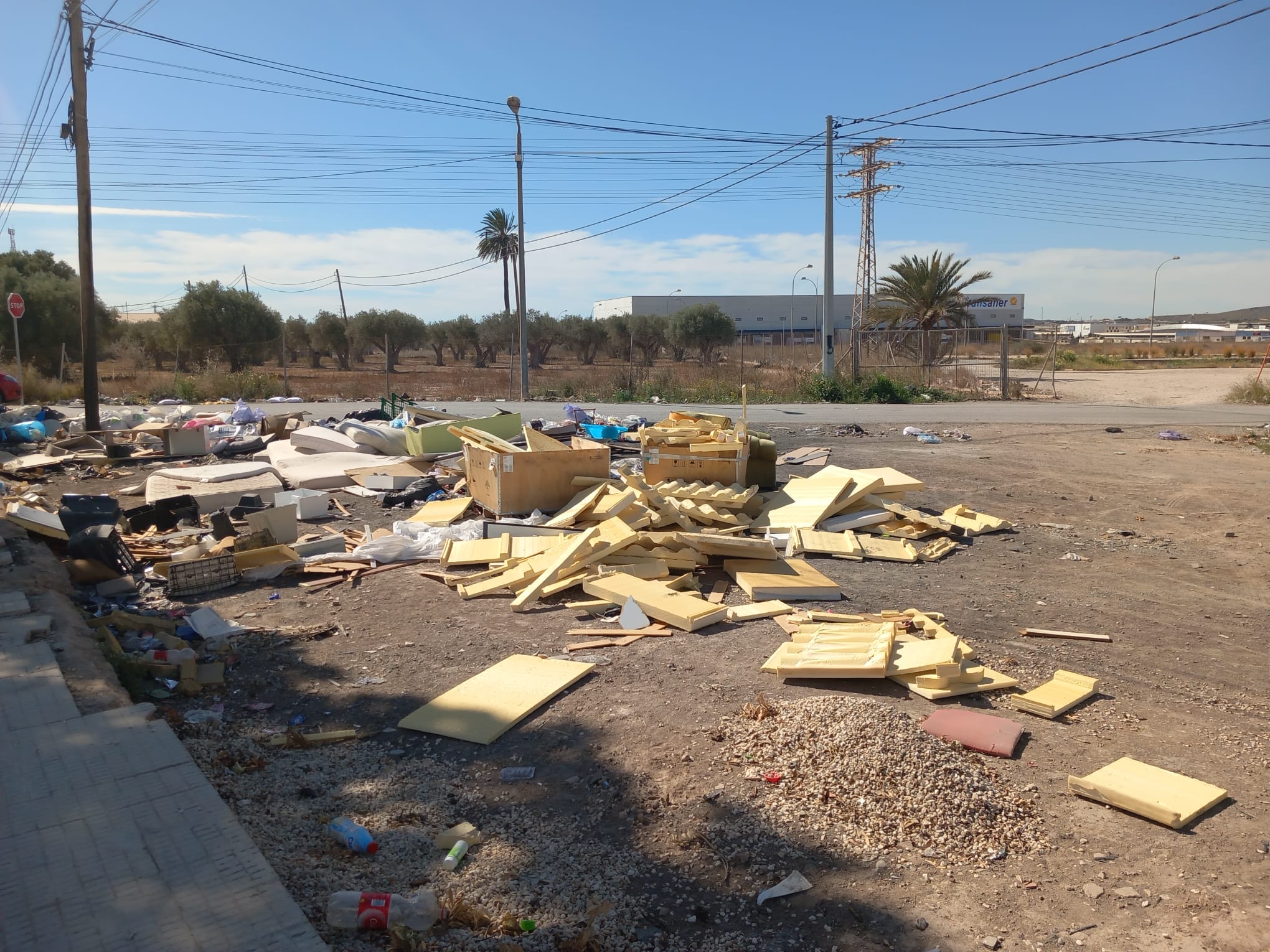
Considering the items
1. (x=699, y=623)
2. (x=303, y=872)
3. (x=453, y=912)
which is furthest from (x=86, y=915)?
(x=699, y=623)

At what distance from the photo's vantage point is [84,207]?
54.6ft

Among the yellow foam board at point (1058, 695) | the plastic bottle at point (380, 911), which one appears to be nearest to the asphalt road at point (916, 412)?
the yellow foam board at point (1058, 695)

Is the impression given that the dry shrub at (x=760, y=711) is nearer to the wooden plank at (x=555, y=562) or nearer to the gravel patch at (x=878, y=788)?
the gravel patch at (x=878, y=788)

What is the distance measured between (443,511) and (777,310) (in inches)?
3015

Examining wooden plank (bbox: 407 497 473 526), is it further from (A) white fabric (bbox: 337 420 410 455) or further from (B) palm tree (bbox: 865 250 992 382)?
(B) palm tree (bbox: 865 250 992 382)

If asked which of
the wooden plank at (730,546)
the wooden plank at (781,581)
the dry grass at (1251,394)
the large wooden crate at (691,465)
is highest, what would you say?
the dry grass at (1251,394)

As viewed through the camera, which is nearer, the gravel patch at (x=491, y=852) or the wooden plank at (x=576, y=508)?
the gravel patch at (x=491, y=852)

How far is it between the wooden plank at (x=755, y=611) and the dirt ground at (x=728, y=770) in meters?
0.10

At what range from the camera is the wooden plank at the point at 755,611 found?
6.41 meters

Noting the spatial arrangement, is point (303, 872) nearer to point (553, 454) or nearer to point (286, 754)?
point (286, 754)

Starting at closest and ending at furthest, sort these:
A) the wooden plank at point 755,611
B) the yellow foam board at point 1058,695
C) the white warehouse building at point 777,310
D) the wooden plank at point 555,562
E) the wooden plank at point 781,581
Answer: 1. the yellow foam board at point 1058,695
2. the wooden plank at point 755,611
3. the wooden plank at point 555,562
4. the wooden plank at point 781,581
5. the white warehouse building at point 777,310

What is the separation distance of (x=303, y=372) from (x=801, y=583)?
46.3 metres

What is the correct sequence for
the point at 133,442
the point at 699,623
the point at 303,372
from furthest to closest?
1. the point at 303,372
2. the point at 133,442
3. the point at 699,623

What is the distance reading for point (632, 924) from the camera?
3.03 m
